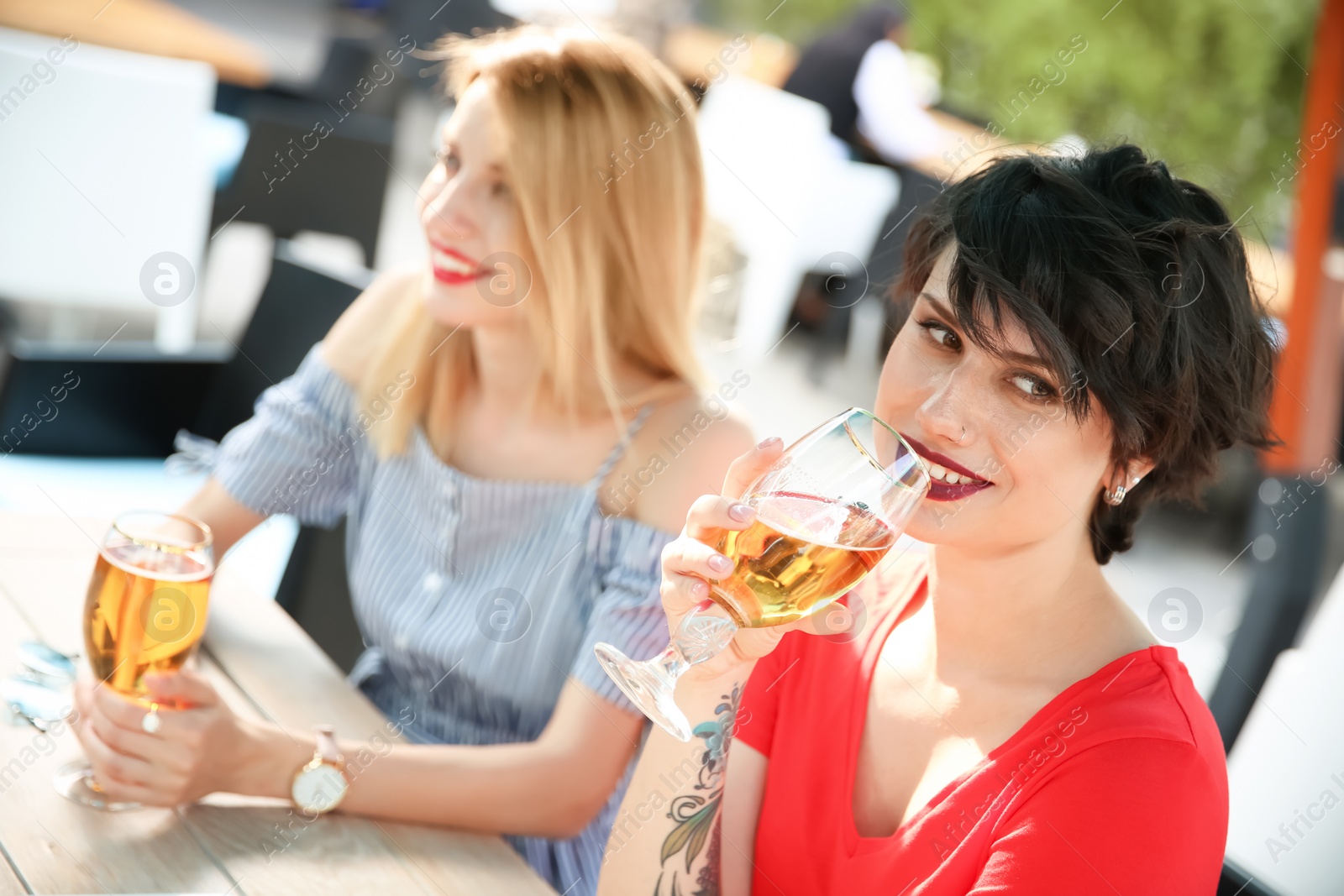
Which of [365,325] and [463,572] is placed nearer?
[463,572]

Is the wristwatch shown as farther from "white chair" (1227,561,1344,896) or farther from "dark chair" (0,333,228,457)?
"dark chair" (0,333,228,457)

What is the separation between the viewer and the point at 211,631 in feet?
4.89

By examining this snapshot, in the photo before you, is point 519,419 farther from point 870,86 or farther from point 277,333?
point 870,86

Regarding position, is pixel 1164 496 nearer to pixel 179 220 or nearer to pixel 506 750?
pixel 506 750

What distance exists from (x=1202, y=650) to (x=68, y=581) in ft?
11.9

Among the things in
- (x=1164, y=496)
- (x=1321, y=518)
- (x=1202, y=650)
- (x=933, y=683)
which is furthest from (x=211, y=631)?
(x=1202, y=650)

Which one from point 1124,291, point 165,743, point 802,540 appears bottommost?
point 165,743

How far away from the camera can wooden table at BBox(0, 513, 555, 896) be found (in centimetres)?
104

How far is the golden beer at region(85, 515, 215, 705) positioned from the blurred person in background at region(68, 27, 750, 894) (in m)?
0.51

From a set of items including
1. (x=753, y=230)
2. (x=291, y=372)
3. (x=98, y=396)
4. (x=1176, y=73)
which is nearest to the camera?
(x=291, y=372)

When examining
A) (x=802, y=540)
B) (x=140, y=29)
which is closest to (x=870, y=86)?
(x=140, y=29)

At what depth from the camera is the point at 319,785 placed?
1.21 meters

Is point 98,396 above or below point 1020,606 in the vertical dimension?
below

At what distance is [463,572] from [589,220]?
1.77 ft
